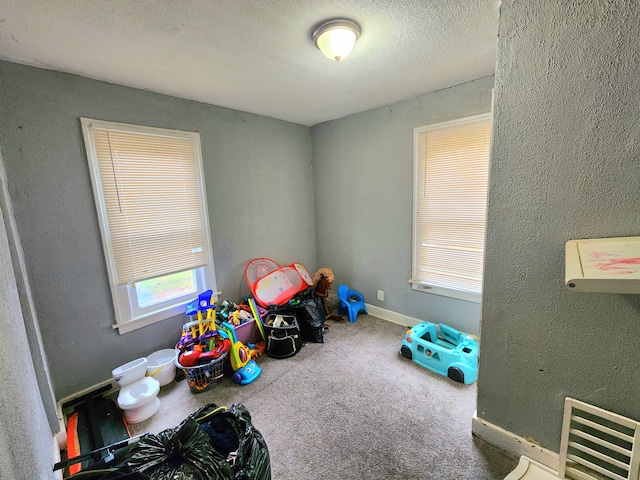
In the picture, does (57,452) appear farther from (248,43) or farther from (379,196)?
(379,196)

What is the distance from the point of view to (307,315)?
2.74 meters

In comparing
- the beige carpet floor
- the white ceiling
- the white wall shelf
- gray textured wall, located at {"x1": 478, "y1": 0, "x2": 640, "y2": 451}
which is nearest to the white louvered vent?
gray textured wall, located at {"x1": 478, "y1": 0, "x2": 640, "y2": 451}

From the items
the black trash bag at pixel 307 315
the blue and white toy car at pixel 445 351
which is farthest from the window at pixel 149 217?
the blue and white toy car at pixel 445 351

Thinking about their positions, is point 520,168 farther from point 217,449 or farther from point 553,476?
point 217,449

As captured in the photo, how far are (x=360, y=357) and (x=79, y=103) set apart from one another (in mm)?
2954

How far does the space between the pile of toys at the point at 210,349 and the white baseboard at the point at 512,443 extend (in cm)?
160

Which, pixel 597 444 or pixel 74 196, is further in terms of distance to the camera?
pixel 74 196

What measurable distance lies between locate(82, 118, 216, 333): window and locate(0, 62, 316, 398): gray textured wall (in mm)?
75

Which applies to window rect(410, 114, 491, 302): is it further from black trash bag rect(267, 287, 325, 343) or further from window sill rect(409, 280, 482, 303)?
black trash bag rect(267, 287, 325, 343)

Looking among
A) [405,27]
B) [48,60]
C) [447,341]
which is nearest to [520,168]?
[405,27]

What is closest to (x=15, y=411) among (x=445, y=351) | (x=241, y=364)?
(x=241, y=364)

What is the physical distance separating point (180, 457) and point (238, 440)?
25 cm

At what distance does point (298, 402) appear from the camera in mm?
1930

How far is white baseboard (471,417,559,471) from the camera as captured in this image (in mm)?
1331
